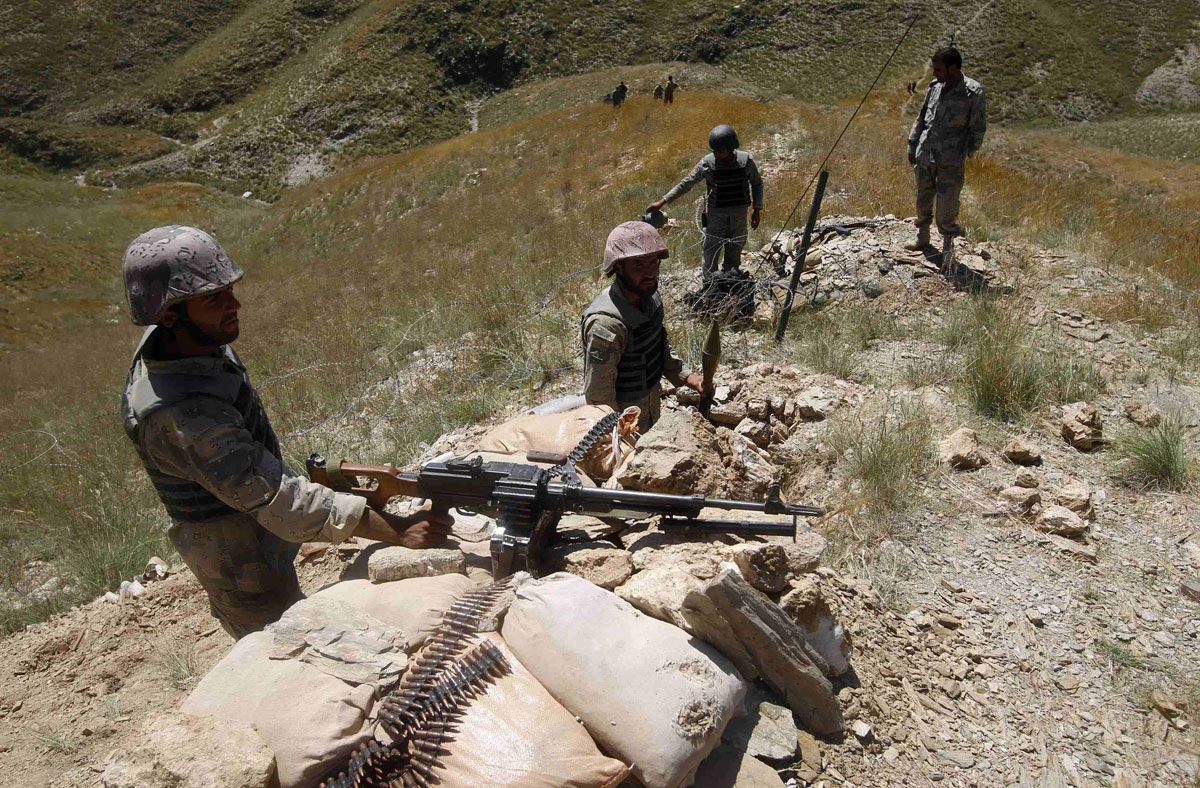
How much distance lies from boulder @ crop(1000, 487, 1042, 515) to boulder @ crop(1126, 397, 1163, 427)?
1.04m

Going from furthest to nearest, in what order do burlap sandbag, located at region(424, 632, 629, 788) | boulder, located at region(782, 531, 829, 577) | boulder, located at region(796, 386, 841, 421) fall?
1. boulder, located at region(796, 386, 841, 421)
2. boulder, located at region(782, 531, 829, 577)
3. burlap sandbag, located at region(424, 632, 629, 788)

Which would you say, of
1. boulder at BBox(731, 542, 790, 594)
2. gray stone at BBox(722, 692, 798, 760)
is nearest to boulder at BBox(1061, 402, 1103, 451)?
boulder at BBox(731, 542, 790, 594)

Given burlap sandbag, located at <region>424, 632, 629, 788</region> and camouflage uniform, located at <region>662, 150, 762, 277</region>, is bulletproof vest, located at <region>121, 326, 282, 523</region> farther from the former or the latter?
camouflage uniform, located at <region>662, 150, 762, 277</region>

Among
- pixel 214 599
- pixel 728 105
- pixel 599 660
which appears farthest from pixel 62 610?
pixel 728 105

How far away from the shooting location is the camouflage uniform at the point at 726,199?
600 cm

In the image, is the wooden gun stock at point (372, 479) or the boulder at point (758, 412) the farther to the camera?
the boulder at point (758, 412)

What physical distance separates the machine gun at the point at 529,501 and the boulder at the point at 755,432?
1.47 metres

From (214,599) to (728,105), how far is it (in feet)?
62.2

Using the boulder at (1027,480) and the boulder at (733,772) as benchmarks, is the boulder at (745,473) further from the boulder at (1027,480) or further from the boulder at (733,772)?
the boulder at (1027,480)

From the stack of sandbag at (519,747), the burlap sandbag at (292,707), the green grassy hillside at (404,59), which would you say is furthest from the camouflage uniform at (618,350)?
the green grassy hillside at (404,59)

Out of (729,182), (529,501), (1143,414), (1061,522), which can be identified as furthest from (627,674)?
(729,182)

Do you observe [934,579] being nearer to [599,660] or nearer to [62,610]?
[599,660]

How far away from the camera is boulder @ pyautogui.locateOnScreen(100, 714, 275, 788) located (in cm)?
147

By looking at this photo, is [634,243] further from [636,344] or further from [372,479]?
[372,479]
